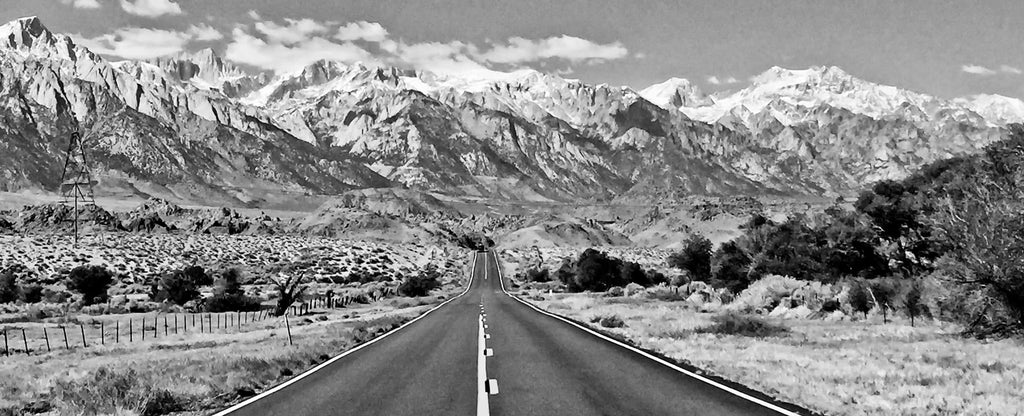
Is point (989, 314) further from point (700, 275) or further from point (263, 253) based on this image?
point (263, 253)

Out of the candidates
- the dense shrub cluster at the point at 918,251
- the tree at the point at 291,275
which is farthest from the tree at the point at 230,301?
the dense shrub cluster at the point at 918,251

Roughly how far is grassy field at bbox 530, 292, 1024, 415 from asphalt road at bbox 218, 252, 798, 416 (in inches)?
55.9

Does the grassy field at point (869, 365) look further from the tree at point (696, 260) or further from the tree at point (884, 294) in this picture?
the tree at point (696, 260)

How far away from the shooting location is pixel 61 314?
51.4 metres

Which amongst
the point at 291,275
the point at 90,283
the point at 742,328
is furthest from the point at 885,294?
the point at 291,275

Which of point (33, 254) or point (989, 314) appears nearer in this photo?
point (989, 314)

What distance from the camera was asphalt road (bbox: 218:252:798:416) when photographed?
484 inches

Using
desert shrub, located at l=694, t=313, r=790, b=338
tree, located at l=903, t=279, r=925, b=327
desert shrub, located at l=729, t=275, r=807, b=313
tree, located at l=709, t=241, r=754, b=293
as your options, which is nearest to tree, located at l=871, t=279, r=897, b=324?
tree, located at l=903, t=279, r=925, b=327

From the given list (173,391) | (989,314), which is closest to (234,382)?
(173,391)

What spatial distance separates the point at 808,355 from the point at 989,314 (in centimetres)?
846

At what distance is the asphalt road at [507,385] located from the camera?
484 inches

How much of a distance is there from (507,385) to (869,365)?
26.6ft

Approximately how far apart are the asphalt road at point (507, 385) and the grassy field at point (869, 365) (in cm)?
142

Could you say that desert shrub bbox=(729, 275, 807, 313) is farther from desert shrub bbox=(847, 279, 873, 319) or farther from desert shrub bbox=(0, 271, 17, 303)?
desert shrub bbox=(0, 271, 17, 303)
